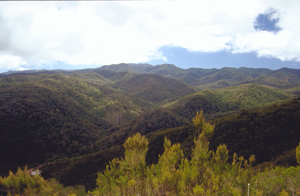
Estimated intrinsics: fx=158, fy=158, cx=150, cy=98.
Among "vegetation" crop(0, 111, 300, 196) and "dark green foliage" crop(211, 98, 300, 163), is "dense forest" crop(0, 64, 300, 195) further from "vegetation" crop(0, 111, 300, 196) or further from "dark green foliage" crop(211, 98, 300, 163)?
"dark green foliage" crop(211, 98, 300, 163)

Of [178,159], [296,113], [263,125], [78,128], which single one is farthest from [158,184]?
[78,128]

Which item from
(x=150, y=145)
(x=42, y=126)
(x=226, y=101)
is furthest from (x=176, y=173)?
(x=226, y=101)

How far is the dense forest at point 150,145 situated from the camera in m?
10.4

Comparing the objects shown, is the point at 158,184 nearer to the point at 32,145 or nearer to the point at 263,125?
the point at 263,125

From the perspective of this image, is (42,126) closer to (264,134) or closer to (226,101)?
(264,134)

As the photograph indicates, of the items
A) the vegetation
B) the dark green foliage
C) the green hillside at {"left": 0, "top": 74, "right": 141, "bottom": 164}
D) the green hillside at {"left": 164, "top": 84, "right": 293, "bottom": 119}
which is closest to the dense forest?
the vegetation

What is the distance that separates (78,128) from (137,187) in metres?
142

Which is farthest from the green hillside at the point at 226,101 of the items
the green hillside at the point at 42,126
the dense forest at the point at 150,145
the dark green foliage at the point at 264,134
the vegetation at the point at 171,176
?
the vegetation at the point at 171,176

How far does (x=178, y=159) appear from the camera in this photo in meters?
11.9

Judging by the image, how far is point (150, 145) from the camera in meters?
71.0

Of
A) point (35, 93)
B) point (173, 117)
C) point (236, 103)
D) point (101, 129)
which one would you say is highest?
point (35, 93)

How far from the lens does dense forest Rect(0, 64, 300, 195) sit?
34.0ft

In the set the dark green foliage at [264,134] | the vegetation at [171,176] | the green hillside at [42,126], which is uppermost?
the vegetation at [171,176]

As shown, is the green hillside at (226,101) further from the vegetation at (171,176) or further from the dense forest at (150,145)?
the vegetation at (171,176)
